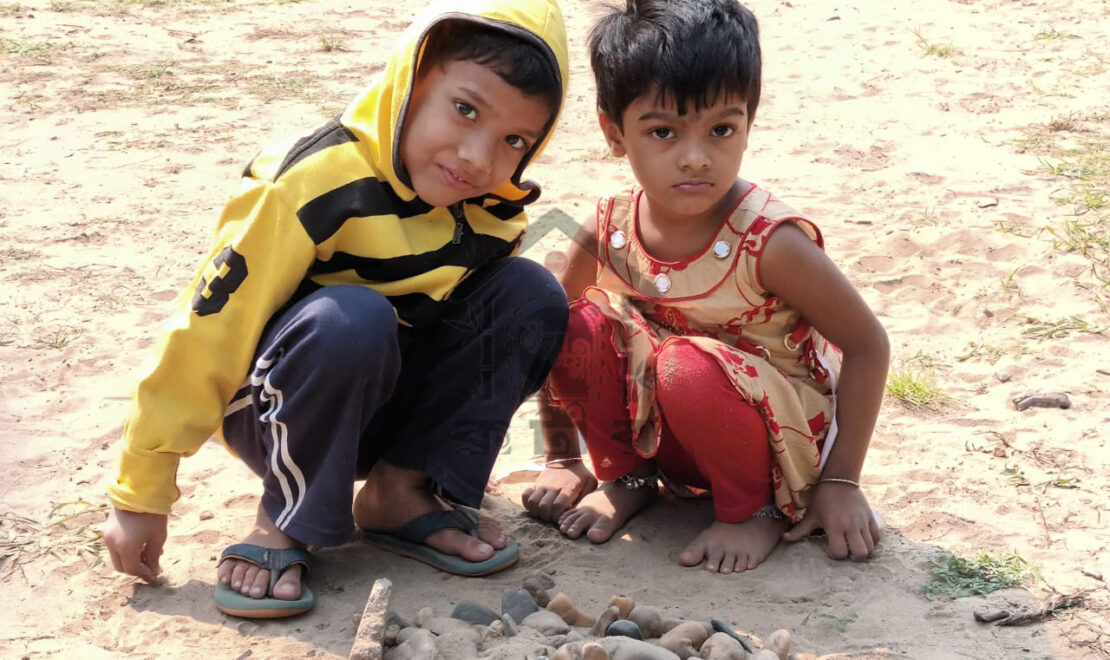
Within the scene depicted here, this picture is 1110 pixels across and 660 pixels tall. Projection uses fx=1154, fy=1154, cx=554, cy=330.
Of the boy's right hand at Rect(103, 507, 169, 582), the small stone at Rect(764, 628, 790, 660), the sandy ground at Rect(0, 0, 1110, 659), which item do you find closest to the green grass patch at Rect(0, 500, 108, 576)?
the sandy ground at Rect(0, 0, 1110, 659)

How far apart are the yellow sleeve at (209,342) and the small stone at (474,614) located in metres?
0.61

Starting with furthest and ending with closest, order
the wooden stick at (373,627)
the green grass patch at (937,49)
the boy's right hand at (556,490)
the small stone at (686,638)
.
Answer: the green grass patch at (937,49) → the boy's right hand at (556,490) → the small stone at (686,638) → the wooden stick at (373,627)

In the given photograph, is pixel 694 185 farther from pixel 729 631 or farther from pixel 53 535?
pixel 53 535

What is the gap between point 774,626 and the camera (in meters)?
2.29

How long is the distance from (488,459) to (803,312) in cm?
76

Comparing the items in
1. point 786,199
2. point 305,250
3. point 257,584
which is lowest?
point 257,584

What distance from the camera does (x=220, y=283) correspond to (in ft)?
7.30

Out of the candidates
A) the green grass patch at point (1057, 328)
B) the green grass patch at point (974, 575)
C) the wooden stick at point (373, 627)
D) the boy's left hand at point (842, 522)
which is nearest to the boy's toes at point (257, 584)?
the wooden stick at point (373, 627)

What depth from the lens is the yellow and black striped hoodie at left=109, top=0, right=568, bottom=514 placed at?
2223 mm

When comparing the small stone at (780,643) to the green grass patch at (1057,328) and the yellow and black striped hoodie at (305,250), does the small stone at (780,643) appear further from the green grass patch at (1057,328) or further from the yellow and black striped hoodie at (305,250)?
the green grass patch at (1057,328)

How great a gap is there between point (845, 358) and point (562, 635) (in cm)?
93

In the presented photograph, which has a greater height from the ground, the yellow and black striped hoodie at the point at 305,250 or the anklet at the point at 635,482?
the yellow and black striped hoodie at the point at 305,250

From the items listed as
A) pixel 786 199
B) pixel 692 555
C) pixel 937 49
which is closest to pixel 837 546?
pixel 692 555

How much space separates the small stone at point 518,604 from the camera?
2207 millimetres
